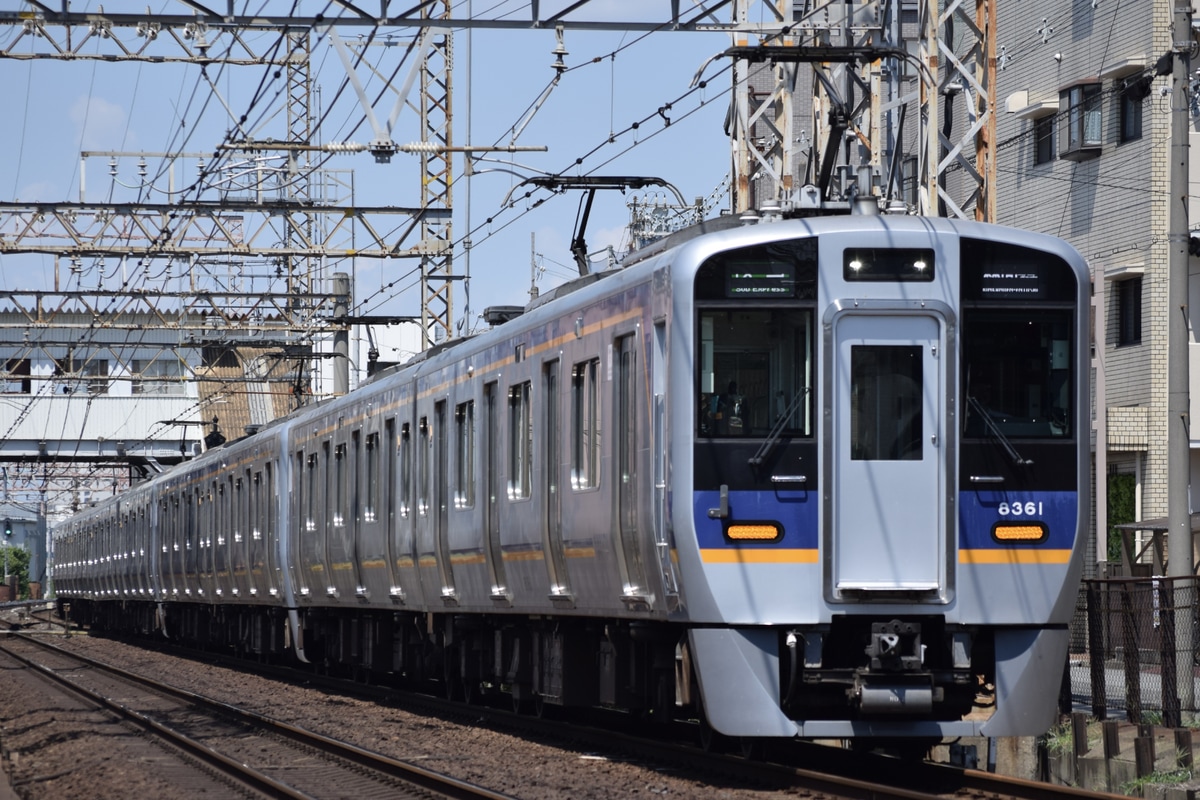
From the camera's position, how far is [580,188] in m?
16.2

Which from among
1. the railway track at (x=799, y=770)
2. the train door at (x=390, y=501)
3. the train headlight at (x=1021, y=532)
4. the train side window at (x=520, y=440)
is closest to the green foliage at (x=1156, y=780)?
the railway track at (x=799, y=770)

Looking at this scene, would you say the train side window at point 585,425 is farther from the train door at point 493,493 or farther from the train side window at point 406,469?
the train side window at point 406,469

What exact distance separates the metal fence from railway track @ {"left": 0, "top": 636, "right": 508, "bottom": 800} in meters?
4.61

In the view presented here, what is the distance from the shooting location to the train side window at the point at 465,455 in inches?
584

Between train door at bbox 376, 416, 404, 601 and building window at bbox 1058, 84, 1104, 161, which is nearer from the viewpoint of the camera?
train door at bbox 376, 416, 404, 601

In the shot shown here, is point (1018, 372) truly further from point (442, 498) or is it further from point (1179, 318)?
point (442, 498)

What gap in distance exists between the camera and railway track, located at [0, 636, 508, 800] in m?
11.0

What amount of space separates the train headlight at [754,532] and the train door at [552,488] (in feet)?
8.34

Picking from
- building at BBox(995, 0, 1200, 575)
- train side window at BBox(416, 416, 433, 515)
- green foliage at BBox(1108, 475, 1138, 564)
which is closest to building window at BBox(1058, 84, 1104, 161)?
building at BBox(995, 0, 1200, 575)

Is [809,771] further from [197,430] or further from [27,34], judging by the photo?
[197,430]

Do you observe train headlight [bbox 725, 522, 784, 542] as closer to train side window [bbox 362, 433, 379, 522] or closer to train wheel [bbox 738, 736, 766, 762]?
train wheel [bbox 738, 736, 766, 762]

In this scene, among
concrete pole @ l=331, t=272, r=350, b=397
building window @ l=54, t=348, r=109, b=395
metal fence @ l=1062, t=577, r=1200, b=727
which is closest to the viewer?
metal fence @ l=1062, t=577, r=1200, b=727

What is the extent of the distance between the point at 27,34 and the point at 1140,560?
16207mm

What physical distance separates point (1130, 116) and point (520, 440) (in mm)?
14876
